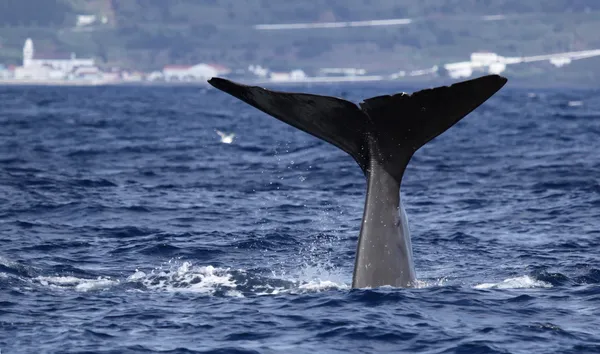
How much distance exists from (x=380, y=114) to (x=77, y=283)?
4.15 metres

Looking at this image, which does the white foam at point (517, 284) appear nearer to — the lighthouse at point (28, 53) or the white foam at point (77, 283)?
the white foam at point (77, 283)

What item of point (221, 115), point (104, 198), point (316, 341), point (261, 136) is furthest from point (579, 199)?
point (221, 115)

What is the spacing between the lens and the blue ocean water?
10062 millimetres

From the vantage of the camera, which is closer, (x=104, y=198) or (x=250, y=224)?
(x=250, y=224)

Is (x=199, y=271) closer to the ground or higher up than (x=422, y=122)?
closer to the ground

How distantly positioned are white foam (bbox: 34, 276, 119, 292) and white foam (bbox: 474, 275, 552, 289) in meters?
4.07

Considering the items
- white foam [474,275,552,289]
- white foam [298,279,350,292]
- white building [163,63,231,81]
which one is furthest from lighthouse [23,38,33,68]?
white foam [474,275,552,289]

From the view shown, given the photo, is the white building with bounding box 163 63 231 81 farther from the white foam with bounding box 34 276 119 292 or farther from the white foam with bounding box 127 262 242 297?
the white foam with bounding box 34 276 119 292

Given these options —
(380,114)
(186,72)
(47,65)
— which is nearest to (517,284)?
(380,114)

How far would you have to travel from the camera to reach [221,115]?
57.5 meters

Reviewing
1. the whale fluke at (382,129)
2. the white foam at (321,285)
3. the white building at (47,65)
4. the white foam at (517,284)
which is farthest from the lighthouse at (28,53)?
the whale fluke at (382,129)

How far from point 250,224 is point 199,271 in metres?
4.27

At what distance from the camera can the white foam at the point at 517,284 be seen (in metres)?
12.1

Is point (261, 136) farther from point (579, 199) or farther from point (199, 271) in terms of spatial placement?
point (199, 271)
